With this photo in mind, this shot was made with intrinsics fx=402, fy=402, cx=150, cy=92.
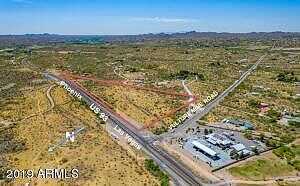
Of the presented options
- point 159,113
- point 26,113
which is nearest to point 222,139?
→ point 159,113

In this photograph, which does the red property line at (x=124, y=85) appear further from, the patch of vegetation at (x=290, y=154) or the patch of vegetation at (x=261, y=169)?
the patch of vegetation at (x=290, y=154)

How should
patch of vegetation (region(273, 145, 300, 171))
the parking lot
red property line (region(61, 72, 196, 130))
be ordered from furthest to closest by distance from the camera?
red property line (region(61, 72, 196, 130)), the parking lot, patch of vegetation (region(273, 145, 300, 171))

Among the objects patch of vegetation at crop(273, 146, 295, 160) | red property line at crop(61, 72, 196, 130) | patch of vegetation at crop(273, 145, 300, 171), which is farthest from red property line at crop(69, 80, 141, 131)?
patch of vegetation at crop(273, 145, 300, 171)

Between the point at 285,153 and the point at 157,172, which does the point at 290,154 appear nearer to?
the point at 285,153

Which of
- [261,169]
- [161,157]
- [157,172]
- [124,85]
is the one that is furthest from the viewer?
[124,85]

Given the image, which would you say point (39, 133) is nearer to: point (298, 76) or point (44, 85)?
point (44, 85)

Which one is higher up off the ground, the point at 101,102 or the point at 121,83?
the point at 121,83

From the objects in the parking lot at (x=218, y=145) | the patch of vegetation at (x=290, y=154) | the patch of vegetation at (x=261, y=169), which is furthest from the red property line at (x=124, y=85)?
the patch of vegetation at (x=290, y=154)

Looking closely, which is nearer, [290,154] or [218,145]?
[290,154]

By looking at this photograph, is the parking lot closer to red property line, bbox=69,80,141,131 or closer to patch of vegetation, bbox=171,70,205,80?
red property line, bbox=69,80,141,131

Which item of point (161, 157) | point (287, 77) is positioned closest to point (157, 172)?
point (161, 157)
